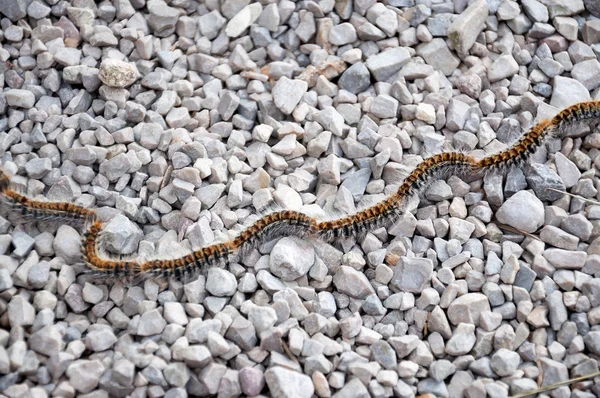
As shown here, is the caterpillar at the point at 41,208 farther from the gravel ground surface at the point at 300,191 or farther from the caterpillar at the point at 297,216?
the gravel ground surface at the point at 300,191

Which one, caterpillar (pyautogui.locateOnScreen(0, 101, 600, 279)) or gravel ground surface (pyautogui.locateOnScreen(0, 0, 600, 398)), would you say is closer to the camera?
gravel ground surface (pyautogui.locateOnScreen(0, 0, 600, 398))

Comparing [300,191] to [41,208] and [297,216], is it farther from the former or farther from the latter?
[41,208]

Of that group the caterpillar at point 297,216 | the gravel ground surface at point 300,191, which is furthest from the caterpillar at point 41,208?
the gravel ground surface at point 300,191

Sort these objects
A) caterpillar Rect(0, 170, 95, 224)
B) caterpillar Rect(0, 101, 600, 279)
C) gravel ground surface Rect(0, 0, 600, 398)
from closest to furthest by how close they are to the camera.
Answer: gravel ground surface Rect(0, 0, 600, 398), caterpillar Rect(0, 101, 600, 279), caterpillar Rect(0, 170, 95, 224)

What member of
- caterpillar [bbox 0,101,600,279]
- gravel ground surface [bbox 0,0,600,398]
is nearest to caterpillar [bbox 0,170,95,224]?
caterpillar [bbox 0,101,600,279]

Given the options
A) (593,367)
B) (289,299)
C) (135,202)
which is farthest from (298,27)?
→ (593,367)

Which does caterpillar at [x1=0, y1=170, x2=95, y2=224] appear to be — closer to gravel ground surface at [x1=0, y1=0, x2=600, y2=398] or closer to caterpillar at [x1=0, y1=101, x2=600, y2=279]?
caterpillar at [x1=0, y1=101, x2=600, y2=279]

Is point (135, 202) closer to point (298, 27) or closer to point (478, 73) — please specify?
point (298, 27)
